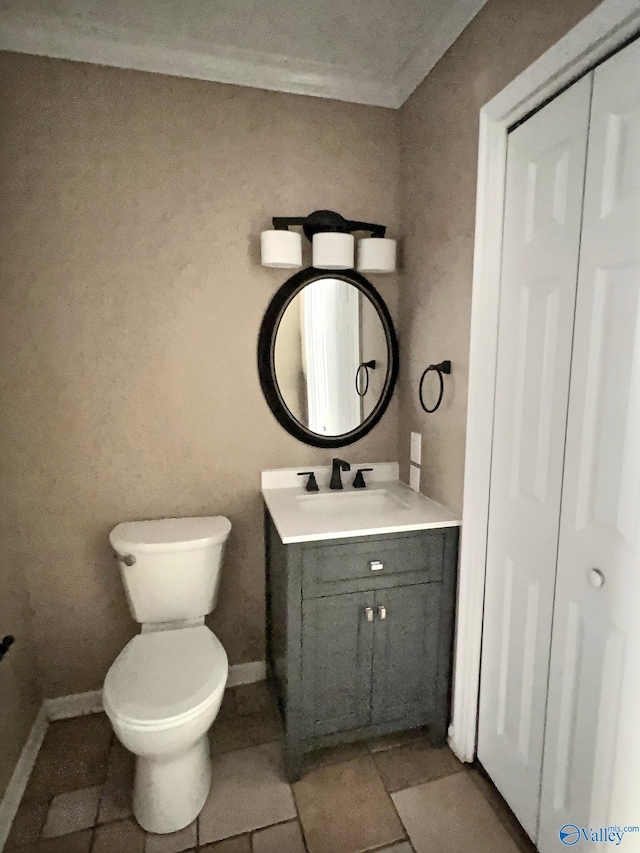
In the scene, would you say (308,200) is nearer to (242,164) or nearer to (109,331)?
(242,164)

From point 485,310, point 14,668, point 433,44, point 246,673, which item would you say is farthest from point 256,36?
point 246,673

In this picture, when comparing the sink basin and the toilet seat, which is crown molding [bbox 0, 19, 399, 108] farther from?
the toilet seat

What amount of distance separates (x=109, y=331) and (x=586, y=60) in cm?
169

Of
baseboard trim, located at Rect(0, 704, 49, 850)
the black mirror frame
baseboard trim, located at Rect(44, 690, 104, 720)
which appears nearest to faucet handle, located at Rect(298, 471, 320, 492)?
the black mirror frame

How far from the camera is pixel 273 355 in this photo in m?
1.94

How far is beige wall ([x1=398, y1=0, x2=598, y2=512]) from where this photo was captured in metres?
1.28

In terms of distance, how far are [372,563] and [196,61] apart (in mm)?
1943

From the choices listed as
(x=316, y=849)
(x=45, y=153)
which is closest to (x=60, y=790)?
(x=316, y=849)

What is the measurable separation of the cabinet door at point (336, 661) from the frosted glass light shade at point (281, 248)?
1265 mm

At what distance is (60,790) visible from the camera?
5.24 ft

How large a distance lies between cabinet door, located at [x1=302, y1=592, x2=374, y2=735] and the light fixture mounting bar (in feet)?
4.66

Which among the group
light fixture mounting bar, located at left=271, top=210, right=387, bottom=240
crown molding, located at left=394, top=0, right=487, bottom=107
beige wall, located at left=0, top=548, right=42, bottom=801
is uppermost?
crown molding, located at left=394, top=0, right=487, bottom=107

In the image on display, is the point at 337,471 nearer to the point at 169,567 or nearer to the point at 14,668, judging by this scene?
the point at 169,567

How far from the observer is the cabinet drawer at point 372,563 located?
1538 millimetres
